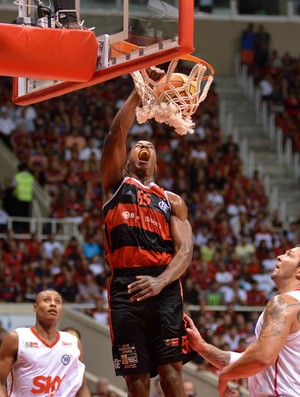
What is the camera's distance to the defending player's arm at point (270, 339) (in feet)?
20.3

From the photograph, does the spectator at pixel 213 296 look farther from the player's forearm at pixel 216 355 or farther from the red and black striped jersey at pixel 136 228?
the player's forearm at pixel 216 355

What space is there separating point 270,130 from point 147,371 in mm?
18730

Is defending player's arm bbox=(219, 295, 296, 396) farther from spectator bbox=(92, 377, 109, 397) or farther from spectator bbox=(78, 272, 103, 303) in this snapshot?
spectator bbox=(78, 272, 103, 303)

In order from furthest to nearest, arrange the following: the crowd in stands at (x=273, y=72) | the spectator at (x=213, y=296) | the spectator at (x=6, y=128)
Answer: the crowd in stands at (x=273, y=72) → the spectator at (x=6, y=128) → the spectator at (x=213, y=296)

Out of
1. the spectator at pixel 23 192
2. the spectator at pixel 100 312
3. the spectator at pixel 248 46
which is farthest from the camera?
the spectator at pixel 248 46

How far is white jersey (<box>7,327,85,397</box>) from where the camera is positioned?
8.33m

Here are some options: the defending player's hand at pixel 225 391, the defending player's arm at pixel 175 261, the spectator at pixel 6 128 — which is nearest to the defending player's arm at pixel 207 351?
the defending player's hand at pixel 225 391

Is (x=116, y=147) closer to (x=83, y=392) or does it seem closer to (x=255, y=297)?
(x=83, y=392)

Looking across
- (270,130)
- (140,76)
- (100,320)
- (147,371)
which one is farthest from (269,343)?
(270,130)

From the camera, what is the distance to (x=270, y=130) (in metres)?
25.5

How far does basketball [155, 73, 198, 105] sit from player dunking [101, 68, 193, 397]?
0.31ft

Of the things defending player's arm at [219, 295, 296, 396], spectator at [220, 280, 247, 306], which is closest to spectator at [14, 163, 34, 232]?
spectator at [220, 280, 247, 306]

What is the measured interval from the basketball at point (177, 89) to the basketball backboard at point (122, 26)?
0.55 metres

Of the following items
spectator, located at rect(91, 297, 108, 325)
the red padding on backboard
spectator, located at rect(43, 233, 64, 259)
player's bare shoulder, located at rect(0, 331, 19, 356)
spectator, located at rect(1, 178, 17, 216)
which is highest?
the red padding on backboard
